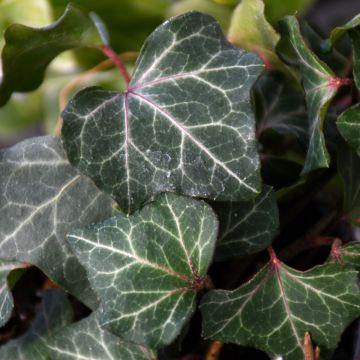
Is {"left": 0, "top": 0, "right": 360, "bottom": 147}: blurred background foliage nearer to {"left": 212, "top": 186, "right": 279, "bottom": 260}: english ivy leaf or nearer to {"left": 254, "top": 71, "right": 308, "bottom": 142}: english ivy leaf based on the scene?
{"left": 254, "top": 71, "right": 308, "bottom": 142}: english ivy leaf

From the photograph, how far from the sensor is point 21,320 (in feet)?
2.28

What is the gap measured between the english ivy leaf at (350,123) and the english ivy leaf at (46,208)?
0.22 metres

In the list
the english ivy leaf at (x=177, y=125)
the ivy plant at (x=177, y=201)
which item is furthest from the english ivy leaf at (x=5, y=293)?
the english ivy leaf at (x=177, y=125)

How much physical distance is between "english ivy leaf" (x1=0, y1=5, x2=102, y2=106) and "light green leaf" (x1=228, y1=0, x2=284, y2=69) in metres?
0.16

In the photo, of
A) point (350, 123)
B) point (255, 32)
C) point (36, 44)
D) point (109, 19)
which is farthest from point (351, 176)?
point (109, 19)

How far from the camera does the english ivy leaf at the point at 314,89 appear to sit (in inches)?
18.8

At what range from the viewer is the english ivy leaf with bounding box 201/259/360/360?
48 centimetres

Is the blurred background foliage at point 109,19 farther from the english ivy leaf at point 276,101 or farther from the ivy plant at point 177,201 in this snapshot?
the ivy plant at point 177,201

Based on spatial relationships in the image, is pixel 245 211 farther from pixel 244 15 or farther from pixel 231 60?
pixel 244 15

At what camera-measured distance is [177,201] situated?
1.59 feet

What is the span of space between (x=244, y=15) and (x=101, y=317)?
1.18ft

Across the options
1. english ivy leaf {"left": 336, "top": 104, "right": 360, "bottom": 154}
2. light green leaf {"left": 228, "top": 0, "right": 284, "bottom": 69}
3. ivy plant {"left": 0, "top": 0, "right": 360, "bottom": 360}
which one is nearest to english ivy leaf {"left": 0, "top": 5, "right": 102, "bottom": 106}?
ivy plant {"left": 0, "top": 0, "right": 360, "bottom": 360}

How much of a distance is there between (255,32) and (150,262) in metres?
0.30

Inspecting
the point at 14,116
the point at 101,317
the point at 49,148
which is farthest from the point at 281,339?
the point at 14,116
